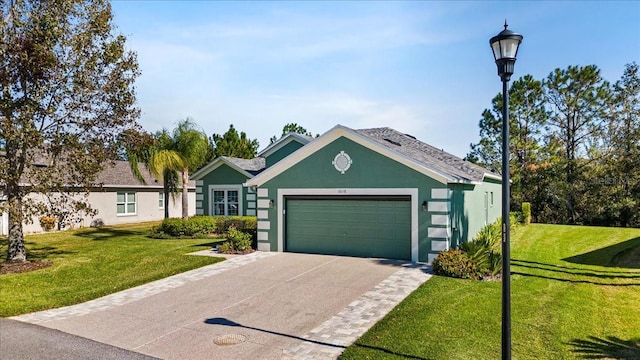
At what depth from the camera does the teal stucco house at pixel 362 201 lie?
46.2 ft

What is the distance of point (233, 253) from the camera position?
1656 cm

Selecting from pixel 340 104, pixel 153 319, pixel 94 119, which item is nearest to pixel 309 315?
pixel 153 319

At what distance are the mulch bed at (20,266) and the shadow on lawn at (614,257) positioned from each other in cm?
1846

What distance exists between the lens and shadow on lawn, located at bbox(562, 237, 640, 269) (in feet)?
48.2

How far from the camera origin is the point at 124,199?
31203 mm

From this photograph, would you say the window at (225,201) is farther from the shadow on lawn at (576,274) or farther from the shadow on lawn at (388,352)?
the shadow on lawn at (388,352)

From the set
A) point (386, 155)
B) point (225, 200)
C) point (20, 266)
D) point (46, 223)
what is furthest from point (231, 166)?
point (386, 155)

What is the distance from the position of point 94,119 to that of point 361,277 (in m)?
10.8

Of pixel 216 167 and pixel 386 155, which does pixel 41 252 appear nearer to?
pixel 216 167

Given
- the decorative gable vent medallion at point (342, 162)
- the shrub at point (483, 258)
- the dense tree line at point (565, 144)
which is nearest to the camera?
the shrub at point (483, 258)

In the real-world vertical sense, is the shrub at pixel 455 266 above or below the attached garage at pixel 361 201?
below

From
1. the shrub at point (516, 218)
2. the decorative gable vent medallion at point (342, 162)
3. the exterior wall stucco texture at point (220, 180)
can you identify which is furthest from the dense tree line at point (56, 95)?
the shrub at point (516, 218)

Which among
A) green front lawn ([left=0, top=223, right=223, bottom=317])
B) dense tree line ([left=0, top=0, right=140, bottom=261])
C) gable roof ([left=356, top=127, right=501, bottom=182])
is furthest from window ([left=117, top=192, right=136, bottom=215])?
gable roof ([left=356, top=127, right=501, bottom=182])

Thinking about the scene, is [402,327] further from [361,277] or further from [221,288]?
[221,288]
